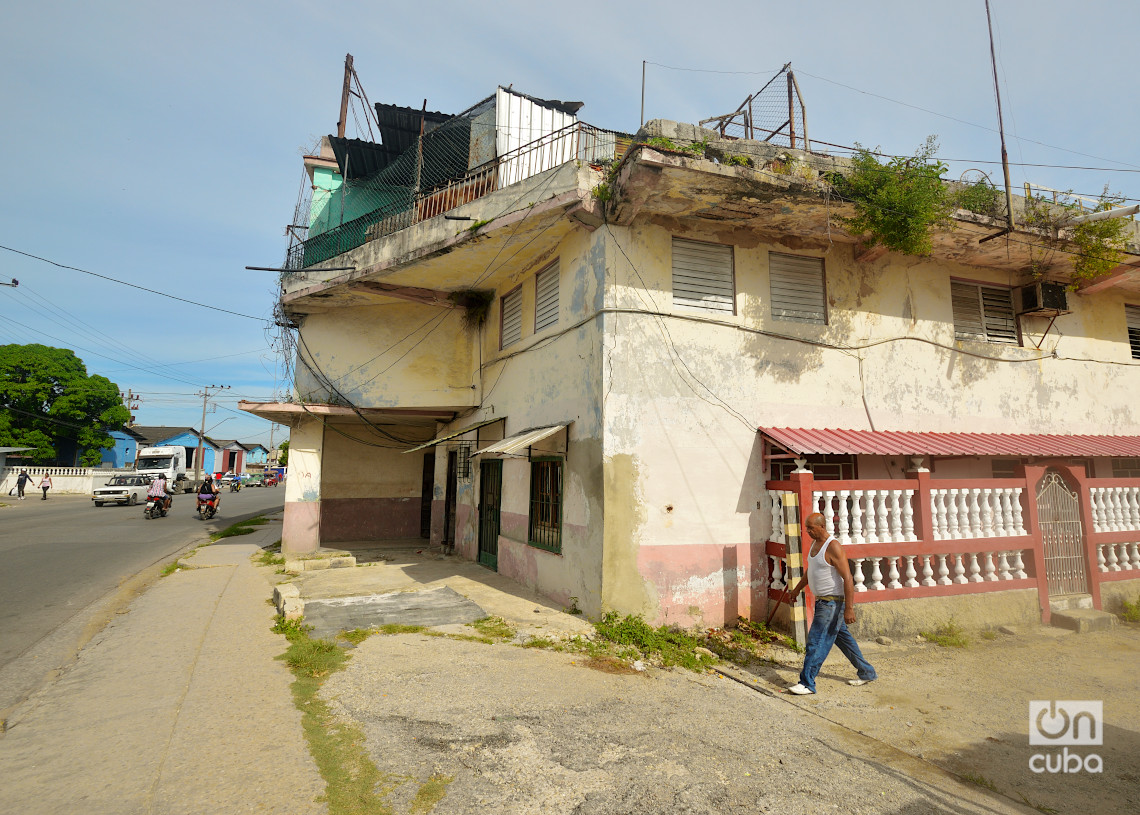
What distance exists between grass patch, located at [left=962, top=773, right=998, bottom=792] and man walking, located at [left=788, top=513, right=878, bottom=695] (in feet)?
4.53

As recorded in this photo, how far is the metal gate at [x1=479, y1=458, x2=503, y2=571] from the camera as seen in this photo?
33.7 ft

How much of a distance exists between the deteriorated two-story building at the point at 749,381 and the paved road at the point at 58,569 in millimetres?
5434

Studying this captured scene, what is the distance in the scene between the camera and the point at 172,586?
905 cm

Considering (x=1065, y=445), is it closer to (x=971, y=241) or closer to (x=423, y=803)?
(x=971, y=241)

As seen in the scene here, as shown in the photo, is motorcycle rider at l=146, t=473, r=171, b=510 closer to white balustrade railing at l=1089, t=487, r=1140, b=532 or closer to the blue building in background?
white balustrade railing at l=1089, t=487, r=1140, b=532

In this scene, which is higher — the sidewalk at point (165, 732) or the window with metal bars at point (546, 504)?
the window with metal bars at point (546, 504)

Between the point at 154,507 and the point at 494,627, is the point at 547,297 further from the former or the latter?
the point at 154,507

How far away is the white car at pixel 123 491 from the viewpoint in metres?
24.4

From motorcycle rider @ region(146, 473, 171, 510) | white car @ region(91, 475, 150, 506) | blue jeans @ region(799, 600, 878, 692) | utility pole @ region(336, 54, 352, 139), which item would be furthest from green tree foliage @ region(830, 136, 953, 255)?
white car @ region(91, 475, 150, 506)

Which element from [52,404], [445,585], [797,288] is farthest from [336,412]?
[52,404]

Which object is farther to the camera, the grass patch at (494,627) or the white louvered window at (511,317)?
the white louvered window at (511,317)

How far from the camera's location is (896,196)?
709 centimetres

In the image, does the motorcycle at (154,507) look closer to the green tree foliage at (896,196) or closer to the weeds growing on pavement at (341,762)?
the weeds growing on pavement at (341,762)

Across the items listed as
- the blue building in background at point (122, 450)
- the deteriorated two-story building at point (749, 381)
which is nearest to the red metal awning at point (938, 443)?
the deteriorated two-story building at point (749, 381)
